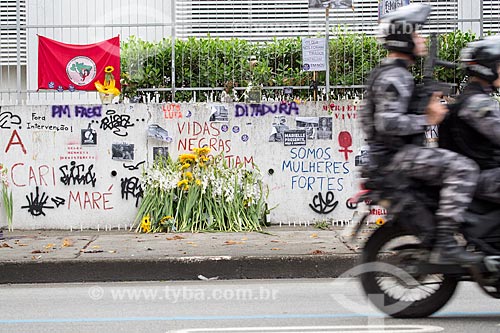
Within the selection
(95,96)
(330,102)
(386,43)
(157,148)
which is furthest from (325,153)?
(386,43)

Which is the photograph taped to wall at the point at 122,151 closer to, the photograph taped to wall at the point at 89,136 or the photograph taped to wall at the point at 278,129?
the photograph taped to wall at the point at 89,136

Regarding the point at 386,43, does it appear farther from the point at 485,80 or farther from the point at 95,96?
the point at 95,96

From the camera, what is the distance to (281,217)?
1180 cm

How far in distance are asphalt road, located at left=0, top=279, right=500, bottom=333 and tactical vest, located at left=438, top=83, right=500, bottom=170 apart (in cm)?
121

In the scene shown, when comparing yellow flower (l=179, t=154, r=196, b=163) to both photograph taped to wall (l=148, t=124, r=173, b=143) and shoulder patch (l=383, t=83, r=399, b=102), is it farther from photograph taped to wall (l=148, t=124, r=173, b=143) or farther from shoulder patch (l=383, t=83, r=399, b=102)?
shoulder patch (l=383, t=83, r=399, b=102)

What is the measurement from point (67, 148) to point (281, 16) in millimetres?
3797

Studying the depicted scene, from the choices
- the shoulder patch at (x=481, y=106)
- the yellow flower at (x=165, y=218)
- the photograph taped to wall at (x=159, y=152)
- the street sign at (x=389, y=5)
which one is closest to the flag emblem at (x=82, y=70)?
the photograph taped to wall at (x=159, y=152)

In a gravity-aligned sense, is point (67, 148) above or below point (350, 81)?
below

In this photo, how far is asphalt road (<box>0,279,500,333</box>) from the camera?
625 centimetres

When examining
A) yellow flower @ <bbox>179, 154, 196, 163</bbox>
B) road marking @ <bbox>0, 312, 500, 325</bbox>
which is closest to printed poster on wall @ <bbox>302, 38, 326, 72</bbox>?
yellow flower @ <bbox>179, 154, 196, 163</bbox>

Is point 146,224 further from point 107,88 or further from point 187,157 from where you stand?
point 107,88

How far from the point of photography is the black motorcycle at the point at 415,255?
5754mm

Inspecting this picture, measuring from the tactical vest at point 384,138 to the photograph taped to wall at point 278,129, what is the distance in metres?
5.69

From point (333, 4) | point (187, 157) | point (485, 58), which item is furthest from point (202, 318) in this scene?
point (333, 4)
